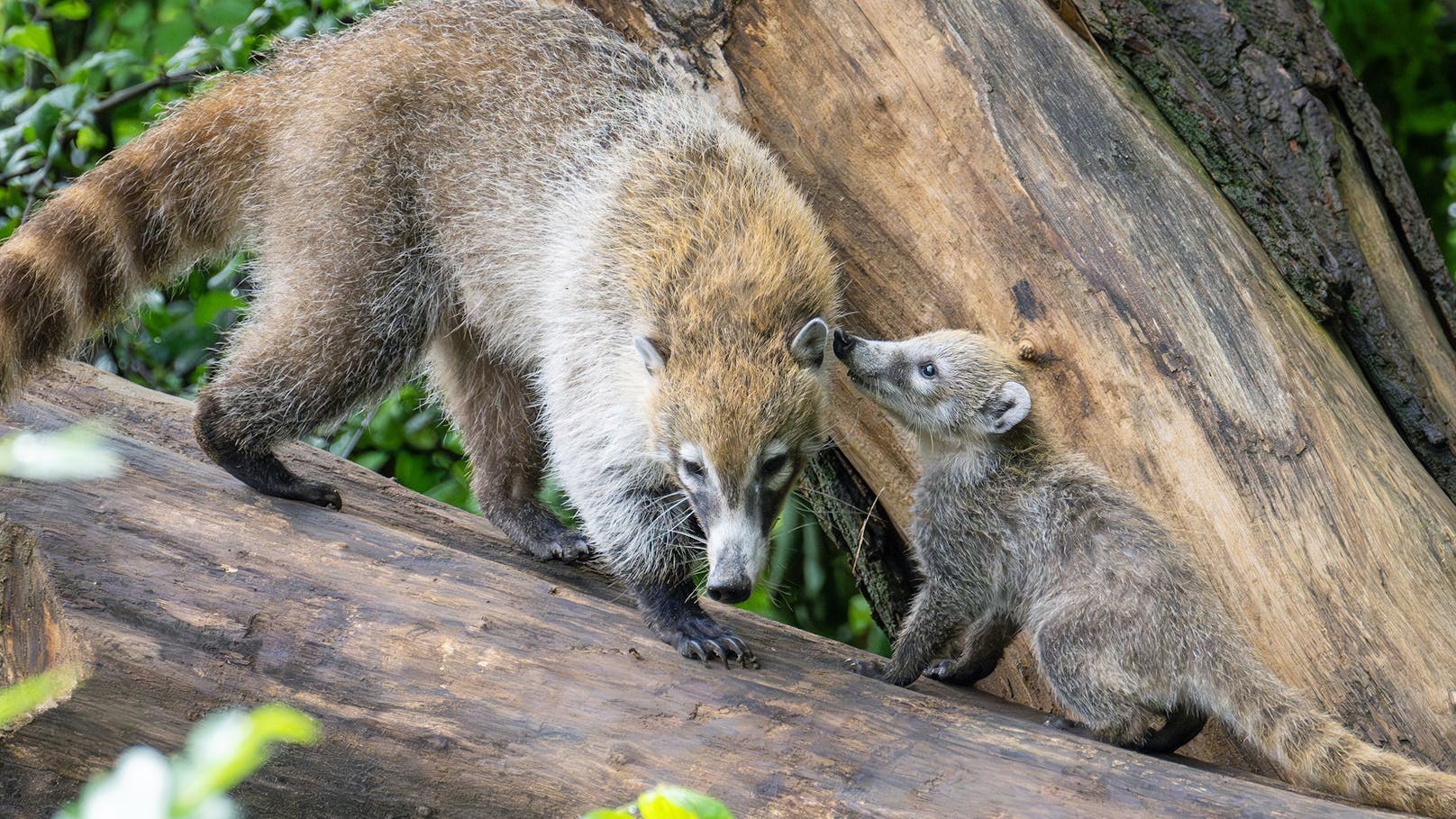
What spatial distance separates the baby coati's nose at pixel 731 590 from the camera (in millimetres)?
3746

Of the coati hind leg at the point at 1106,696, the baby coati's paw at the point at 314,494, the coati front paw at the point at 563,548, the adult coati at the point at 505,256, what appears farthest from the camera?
the coati front paw at the point at 563,548

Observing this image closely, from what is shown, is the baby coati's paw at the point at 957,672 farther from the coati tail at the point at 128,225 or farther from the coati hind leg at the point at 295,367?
the coati tail at the point at 128,225

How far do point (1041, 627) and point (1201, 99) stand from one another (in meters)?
2.37

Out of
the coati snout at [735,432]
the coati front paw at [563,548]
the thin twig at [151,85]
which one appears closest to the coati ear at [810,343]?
the coati snout at [735,432]

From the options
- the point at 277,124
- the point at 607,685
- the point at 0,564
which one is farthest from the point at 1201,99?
the point at 0,564

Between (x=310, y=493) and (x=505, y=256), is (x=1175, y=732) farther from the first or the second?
(x=310, y=493)

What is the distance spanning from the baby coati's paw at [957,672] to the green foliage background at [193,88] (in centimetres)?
119

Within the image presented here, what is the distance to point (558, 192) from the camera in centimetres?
465

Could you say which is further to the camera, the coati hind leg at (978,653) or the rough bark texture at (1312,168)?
the rough bark texture at (1312,168)

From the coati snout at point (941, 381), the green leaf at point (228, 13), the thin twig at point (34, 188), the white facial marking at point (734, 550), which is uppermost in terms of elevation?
the coati snout at point (941, 381)

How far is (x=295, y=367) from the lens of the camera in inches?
184

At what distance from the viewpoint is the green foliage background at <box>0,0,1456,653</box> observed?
5.64 meters

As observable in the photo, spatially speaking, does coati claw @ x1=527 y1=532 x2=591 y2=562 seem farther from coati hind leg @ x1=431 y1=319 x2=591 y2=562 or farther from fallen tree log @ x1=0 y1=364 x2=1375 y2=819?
fallen tree log @ x1=0 y1=364 x2=1375 y2=819

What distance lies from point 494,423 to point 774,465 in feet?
6.19
